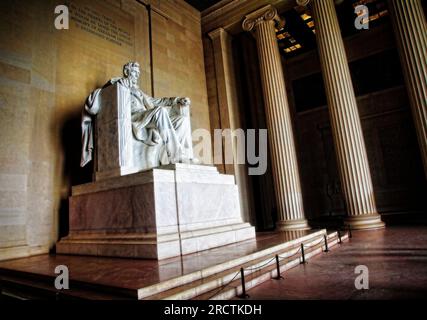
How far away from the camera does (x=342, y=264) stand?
2961 millimetres

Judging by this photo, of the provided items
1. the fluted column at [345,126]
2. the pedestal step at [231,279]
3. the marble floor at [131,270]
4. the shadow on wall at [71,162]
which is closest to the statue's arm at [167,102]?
the shadow on wall at [71,162]

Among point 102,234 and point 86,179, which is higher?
point 86,179

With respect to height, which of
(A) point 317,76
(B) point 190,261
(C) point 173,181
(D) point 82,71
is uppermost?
Answer: (A) point 317,76

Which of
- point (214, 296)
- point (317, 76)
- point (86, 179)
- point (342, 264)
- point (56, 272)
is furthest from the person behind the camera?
point (317, 76)

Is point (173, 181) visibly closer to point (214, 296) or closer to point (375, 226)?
point (214, 296)

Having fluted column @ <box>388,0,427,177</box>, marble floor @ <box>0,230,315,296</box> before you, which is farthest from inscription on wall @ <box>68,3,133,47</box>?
fluted column @ <box>388,0,427,177</box>

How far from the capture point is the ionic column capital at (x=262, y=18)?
7500mm

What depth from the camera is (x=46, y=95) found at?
5.13 meters

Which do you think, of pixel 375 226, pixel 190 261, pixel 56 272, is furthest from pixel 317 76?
pixel 56 272

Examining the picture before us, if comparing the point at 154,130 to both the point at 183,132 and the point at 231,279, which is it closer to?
the point at 183,132

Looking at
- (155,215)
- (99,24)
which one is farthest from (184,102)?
(99,24)

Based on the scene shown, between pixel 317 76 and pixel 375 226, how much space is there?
21.8 feet
